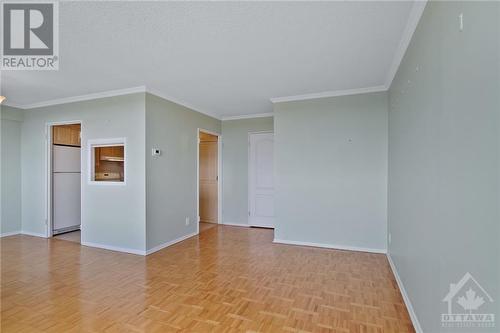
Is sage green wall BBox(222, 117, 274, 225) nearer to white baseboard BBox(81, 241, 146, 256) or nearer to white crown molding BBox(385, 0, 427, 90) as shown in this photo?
white baseboard BBox(81, 241, 146, 256)

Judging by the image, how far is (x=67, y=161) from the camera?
5074 millimetres

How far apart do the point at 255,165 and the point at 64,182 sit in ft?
12.8

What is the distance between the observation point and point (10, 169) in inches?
189

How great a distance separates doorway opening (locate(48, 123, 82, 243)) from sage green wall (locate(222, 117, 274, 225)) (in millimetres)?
2994

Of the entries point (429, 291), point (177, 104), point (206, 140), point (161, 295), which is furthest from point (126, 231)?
point (429, 291)

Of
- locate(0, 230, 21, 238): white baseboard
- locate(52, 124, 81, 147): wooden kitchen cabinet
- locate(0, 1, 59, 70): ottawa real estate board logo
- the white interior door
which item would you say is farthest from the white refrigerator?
the white interior door

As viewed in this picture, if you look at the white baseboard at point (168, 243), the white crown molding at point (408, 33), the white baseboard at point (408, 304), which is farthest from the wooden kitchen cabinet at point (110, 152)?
the white baseboard at point (408, 304)

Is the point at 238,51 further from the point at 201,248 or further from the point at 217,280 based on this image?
the point at 201,248

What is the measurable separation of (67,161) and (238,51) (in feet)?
14.8

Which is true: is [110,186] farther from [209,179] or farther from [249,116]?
[249,116]

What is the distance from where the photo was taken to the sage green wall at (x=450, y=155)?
1000mm

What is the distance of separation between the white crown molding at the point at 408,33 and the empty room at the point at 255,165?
0.02 meters

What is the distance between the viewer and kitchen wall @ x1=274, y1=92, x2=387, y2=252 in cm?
377

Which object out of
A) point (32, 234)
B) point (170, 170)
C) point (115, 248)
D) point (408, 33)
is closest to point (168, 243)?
point (115, 248)
